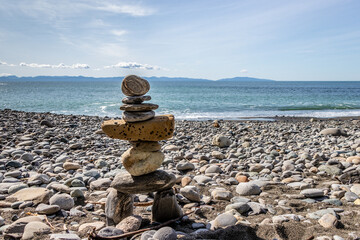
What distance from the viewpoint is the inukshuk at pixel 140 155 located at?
3318 mm

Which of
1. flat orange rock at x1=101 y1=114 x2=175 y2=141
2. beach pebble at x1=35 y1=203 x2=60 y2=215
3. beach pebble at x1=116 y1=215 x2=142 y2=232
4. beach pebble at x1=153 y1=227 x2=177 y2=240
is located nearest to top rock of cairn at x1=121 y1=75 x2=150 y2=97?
flat orange rock at x1=101 y1=114 x2=175 y2=141

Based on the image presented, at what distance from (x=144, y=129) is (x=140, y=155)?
14.7 inches

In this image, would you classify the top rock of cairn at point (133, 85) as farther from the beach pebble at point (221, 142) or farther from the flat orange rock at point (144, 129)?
→ the beach pebble at point (221, 142)

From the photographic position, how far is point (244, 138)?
10414 mm

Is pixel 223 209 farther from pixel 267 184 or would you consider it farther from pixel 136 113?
pixel 136 113

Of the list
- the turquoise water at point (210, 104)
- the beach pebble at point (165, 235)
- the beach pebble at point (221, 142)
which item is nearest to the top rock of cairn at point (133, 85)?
the beach pebble at point (165, 235)

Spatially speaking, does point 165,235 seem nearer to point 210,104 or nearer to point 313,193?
point 313,193

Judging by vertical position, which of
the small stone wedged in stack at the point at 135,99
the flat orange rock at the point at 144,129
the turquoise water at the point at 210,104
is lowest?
the turquoise water at the point at 210,104

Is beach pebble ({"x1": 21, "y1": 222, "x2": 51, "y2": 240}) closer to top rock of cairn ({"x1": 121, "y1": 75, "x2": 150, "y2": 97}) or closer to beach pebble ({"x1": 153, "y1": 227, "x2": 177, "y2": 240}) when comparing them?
beach pebble ({"x1": 153, "y1": 227, "x2": 177, "y2": 240})

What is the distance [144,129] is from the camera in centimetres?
334

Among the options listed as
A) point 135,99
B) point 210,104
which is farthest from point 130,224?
point 210,104

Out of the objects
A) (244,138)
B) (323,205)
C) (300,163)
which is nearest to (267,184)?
(323,205)

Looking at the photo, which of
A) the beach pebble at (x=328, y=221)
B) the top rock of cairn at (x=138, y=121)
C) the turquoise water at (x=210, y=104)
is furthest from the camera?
the turquoise water at (x=210, y=104)

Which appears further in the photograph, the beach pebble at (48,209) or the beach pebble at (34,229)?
the beach pebble at (48,209)
